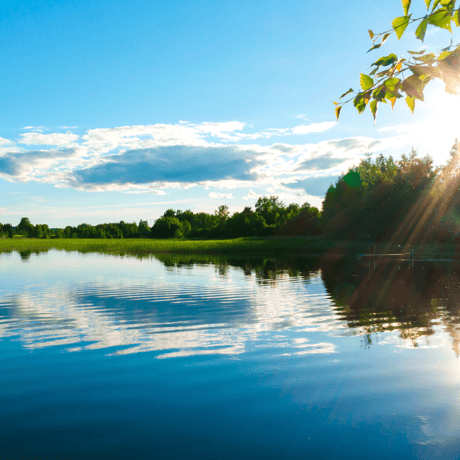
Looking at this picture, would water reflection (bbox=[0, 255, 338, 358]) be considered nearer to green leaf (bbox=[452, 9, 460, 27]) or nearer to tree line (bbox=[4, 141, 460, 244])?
green leaf (bbox=[452, 9, 460, 27])

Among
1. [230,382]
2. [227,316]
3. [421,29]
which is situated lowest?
[227,316]

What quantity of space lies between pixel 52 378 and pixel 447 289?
2155cm

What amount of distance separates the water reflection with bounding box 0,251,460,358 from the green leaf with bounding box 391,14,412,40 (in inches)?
313

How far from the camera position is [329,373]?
8.32m

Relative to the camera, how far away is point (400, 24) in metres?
3.79

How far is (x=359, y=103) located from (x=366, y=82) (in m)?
0.29

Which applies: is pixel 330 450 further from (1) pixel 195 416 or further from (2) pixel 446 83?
(2) pixel 446 83

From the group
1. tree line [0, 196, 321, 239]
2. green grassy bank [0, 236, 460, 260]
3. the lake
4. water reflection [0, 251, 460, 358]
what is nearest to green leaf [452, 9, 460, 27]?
the lake

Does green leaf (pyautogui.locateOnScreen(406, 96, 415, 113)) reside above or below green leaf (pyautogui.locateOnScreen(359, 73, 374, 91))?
below

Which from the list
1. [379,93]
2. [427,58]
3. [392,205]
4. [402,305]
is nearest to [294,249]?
[392,205]

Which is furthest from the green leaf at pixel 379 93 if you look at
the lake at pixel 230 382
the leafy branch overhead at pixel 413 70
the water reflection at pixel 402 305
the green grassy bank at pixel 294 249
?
the green grassy bank at pixel 294 249

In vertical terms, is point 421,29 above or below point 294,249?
above

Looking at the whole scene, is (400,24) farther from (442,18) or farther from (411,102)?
(411,102)

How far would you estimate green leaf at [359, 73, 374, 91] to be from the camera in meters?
4.35
